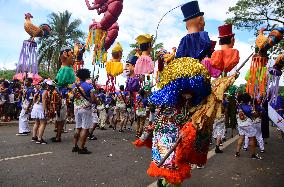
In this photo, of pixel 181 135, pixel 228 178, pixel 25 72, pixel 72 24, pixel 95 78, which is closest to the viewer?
pixel 181 135

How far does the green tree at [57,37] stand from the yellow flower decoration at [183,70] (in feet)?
114

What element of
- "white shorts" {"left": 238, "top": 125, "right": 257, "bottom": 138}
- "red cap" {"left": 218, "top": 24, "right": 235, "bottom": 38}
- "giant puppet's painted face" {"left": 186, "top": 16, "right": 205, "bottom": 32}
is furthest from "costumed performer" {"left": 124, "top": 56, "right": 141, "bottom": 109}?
"giant puppet's painted face" {"left": 186, "top": 16, "right": 205, "bottom": 32}

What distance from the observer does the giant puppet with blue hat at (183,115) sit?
4.06 meters

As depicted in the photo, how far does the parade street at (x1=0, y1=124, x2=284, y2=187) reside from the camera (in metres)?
5.89

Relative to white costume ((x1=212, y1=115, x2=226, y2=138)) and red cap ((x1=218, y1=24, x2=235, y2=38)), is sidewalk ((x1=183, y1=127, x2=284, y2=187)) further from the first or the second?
red cap ((x1=218, y1=24, x2=235, y2=38))

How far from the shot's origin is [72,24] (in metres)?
40.0

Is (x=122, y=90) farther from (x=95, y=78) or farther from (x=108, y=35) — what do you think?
(x=95, y=78)

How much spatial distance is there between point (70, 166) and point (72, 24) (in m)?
34.8

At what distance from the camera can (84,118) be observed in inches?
339

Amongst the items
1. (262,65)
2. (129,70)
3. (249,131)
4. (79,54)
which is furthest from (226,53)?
(79,54)

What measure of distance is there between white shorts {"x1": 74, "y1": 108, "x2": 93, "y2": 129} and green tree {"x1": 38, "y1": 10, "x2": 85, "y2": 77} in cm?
3024

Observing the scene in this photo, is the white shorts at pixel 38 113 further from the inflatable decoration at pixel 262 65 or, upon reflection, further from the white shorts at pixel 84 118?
the inflatable decoration at pixel 262 65

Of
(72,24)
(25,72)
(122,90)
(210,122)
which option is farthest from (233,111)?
(72,24)

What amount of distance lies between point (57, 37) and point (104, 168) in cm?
3456
